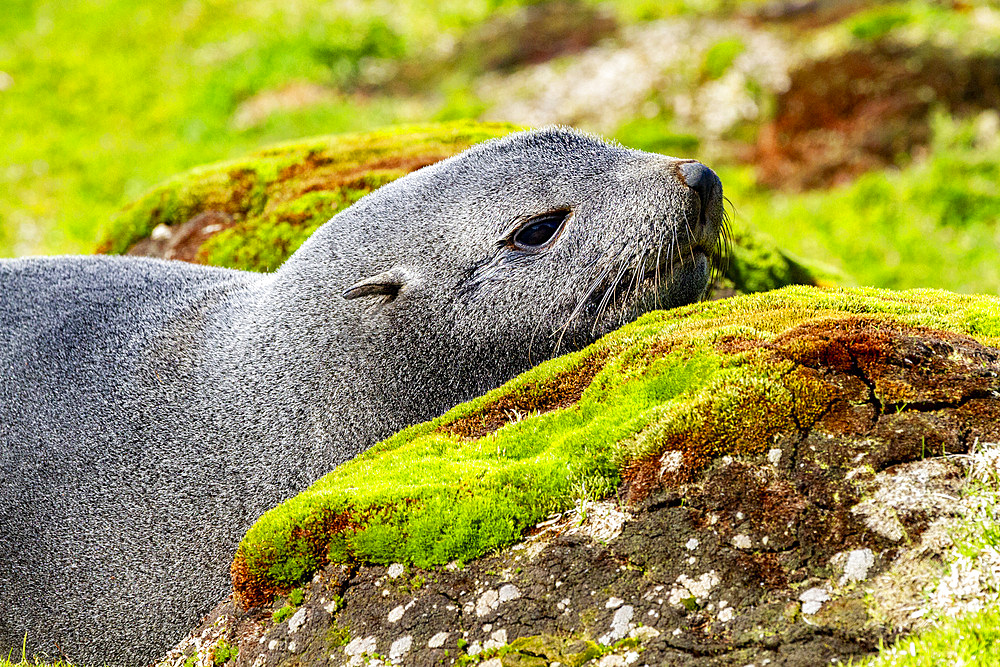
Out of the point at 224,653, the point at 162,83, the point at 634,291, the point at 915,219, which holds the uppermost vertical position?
the point at 162,83

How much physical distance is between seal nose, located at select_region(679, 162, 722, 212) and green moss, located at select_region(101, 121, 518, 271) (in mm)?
3462

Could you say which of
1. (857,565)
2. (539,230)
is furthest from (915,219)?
(857,565)

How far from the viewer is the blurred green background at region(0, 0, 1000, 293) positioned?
12641mm

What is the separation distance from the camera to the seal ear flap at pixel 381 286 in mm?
4980

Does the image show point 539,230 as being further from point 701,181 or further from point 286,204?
point 286,204

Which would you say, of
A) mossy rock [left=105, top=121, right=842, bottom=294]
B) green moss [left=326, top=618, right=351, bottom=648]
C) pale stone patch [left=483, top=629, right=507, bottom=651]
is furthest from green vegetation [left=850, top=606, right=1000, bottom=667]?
mossy rock [left=105, top=121, right=842, bottom=294]

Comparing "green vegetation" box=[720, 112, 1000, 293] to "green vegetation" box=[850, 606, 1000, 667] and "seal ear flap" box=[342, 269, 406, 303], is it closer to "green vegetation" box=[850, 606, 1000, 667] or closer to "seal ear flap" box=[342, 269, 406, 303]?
"seal ear flap" box=[342, 269, 406, 303]

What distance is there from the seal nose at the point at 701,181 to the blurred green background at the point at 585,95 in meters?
3.10

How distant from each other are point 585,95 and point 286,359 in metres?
13.5

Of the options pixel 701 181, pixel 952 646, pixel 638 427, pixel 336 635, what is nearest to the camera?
pixel 952 646

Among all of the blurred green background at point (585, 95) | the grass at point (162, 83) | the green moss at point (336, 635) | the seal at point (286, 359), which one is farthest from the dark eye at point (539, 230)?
the grass at point (162, 83)

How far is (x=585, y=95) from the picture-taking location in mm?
17438

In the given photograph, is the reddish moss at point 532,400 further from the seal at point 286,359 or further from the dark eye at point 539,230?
the dark eye at point 539,230

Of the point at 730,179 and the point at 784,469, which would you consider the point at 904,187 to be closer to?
the point at 730,179
